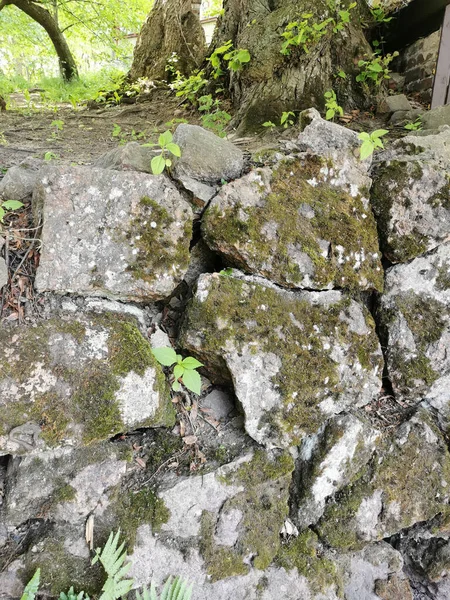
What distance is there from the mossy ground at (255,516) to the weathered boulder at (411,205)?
1485 millimetres

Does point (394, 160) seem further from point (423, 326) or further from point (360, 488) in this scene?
point (360, 488)

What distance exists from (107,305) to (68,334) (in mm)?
255

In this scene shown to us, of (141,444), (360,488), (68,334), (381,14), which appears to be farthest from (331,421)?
(381,14)

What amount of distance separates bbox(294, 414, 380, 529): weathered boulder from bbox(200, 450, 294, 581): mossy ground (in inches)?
4.4

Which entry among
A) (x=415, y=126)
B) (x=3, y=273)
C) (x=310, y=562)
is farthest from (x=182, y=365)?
(x=415, y=126)

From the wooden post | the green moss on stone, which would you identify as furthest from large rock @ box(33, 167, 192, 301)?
the wooden post

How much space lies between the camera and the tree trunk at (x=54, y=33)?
24.1ft

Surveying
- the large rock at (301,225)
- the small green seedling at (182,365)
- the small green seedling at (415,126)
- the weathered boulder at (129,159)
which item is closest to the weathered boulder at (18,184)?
the weathered boulder at (129,159)

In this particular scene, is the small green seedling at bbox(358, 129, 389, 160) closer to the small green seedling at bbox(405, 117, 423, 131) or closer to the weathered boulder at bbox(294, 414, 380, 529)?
the small green seedling at bbox(405, 117, 423, 131)

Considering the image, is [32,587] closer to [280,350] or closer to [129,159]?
[280,350]

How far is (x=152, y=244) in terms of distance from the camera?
2.11 m

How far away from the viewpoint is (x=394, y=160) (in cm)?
258

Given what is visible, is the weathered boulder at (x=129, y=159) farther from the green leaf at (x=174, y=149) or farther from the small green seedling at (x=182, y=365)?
the small green seedling at (x=182, y=365)

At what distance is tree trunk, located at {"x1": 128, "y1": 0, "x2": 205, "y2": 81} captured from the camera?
19.0 feet
